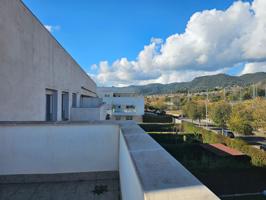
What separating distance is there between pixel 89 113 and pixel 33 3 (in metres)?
5.50

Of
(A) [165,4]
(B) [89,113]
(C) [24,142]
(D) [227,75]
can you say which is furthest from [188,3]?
(D) [227,75]

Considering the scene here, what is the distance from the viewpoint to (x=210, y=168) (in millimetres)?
11297

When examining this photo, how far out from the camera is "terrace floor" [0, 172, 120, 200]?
2.81 metres

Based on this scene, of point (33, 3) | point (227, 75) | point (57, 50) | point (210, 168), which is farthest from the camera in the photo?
point (227, 75)

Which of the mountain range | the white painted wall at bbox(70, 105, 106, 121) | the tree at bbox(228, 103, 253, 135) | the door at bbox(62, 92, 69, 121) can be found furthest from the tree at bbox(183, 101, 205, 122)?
the mountain range

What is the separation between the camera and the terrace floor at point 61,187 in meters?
2.81

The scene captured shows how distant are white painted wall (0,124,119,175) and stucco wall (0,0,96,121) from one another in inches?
42.6

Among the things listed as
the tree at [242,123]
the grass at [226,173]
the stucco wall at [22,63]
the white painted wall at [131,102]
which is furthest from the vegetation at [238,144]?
the stucco wall at [22,63]

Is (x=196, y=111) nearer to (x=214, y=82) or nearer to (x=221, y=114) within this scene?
(x=221, y=114)

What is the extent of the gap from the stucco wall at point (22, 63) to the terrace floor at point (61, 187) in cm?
148

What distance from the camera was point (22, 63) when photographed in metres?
4.90

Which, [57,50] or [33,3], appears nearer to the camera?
[33,3]

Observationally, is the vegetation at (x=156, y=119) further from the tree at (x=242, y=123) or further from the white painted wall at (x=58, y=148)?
the white painted wall at (x=58, y=148)

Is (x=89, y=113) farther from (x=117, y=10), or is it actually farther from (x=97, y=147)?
(x=97, y=147)
